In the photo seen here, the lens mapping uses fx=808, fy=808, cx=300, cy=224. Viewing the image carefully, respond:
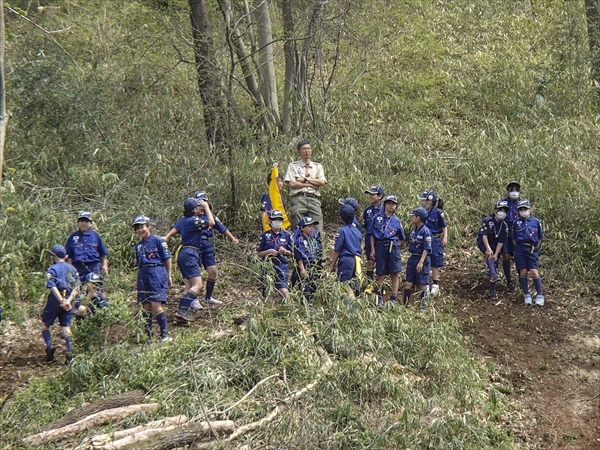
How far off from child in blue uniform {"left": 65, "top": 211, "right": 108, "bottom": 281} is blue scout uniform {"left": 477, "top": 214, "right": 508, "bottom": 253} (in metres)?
5.61

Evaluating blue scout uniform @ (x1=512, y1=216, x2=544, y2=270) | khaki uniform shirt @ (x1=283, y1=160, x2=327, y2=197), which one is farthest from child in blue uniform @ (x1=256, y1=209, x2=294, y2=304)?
blue scout uniform @ (x1=512, y1=216, x2=544, y2=270)

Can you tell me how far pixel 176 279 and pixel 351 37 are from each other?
703 centimetres

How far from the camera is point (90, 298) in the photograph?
10.1 metres

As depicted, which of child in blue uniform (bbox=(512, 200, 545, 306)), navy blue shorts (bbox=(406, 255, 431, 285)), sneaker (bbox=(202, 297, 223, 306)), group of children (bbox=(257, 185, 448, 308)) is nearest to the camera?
group of children (bbox=(257, 185, 448, 308))

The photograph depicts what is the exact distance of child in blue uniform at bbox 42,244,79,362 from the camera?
970cm

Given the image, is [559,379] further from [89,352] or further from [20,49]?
[20,49]

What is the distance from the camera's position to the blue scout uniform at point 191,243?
10961 millimetres

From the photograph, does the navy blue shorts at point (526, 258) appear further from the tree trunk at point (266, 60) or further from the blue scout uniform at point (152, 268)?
the tree trunk at point (266, 60)

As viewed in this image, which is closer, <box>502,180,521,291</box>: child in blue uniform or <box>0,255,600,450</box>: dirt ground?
<box>0,255,600,450</box>: dirt ground

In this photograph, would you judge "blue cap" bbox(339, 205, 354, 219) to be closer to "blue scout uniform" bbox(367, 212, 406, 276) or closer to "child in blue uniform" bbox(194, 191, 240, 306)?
"blue scout uniform" bbox(367, 212, 406, 276)

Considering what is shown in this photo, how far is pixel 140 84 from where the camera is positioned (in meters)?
15.8

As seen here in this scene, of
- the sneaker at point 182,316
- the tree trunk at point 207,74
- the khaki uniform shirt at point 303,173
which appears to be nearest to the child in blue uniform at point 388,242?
the khaki uniform shirt at point 303,173

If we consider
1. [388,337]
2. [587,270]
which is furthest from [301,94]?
[388,337]

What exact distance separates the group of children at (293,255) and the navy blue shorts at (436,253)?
0.02 metres
